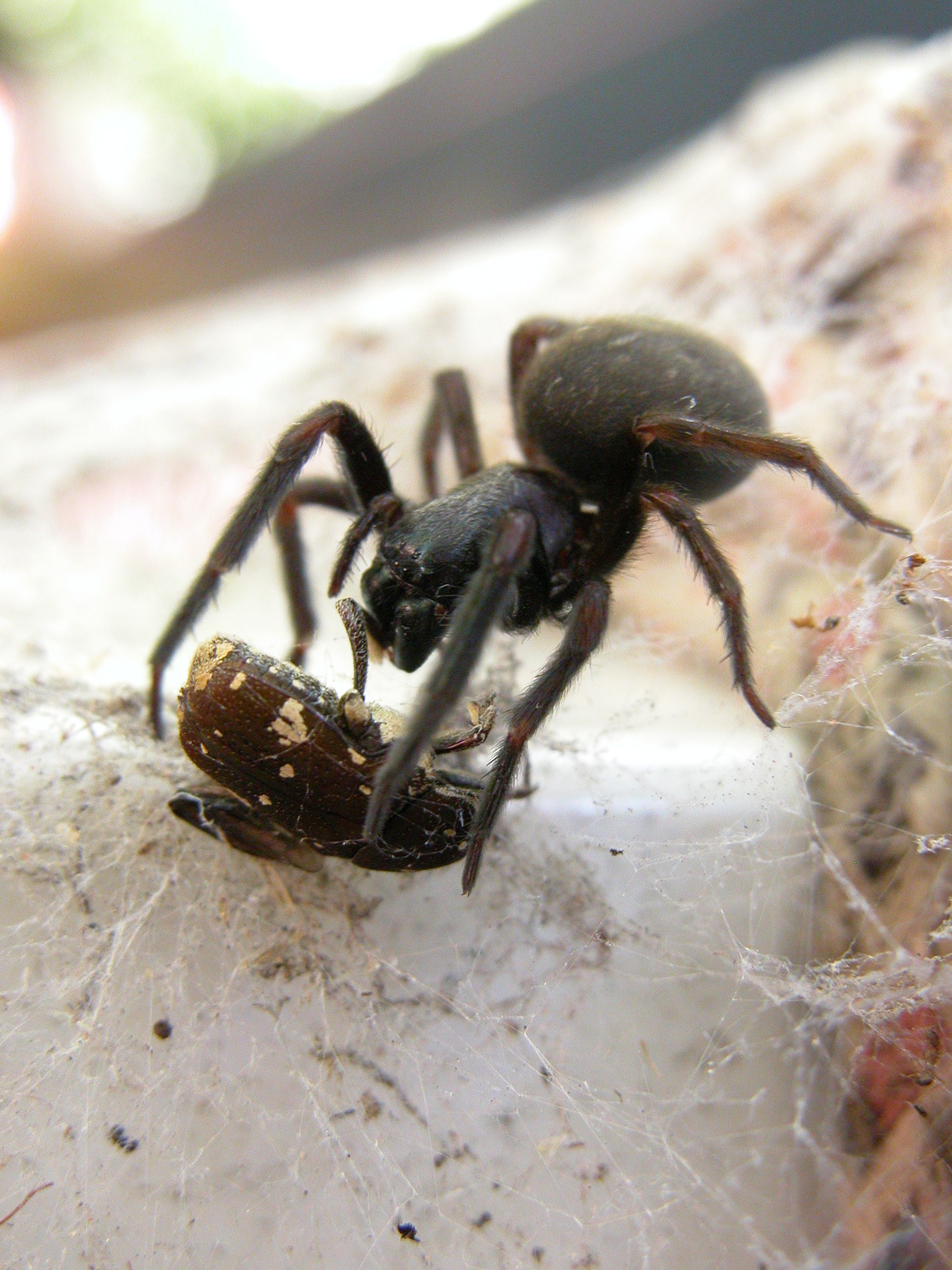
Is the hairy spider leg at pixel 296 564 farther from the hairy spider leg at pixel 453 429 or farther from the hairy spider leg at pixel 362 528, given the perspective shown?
the hairy spider leg at pixel 453 429

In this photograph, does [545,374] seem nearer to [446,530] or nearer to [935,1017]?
[446,530]

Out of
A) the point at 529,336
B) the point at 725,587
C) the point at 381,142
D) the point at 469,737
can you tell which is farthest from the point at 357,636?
the point at 381,142

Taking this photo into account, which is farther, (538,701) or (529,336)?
(529,336)

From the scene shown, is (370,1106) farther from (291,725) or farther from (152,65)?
(152,65)

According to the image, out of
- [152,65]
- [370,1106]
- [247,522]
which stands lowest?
[370,1106]

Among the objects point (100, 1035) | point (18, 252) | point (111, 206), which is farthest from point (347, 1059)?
point (111, 206)

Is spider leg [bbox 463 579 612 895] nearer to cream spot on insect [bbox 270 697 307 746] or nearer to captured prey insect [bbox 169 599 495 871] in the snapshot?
captured prey insect [bbox 169 599 495 871]
